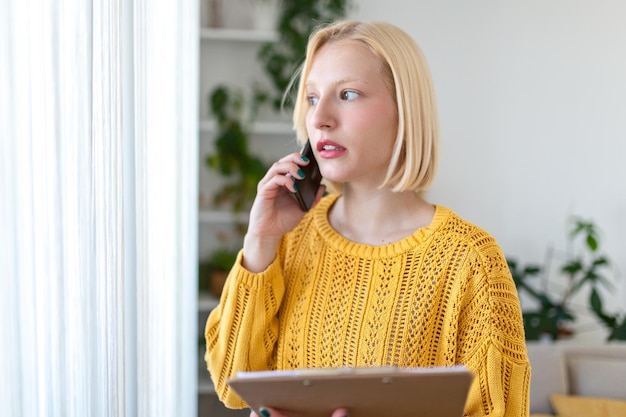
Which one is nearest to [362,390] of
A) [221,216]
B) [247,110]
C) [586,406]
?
[586,406]

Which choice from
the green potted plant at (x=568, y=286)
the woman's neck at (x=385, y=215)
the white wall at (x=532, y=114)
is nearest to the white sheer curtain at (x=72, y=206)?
the woman's neck at (x=385, y=215)

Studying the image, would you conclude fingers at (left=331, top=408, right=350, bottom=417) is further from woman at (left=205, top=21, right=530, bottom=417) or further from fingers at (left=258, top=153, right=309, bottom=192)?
fingers at (left=258, top=153, right=309, bottom=192)

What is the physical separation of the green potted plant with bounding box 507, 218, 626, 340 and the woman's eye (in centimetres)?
220

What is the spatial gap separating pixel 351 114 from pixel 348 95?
0.11 feet

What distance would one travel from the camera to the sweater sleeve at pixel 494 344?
1205mm

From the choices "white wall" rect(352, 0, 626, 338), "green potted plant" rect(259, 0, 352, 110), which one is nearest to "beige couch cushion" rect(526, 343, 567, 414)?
"white wall" rect(352, 0, 626, 338)

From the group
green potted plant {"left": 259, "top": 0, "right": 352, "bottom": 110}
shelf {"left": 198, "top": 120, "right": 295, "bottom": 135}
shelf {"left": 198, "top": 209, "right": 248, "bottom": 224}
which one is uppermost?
green potted plant {"left": 259, "top": 0, "right": 352, "bottom": 110}

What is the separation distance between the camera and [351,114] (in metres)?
1.25

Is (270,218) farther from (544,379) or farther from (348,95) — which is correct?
(544,379)

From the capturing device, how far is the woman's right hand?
1.35 metres

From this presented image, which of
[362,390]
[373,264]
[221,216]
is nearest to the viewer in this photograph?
[362,390]

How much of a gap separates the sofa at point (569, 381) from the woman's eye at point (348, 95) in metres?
1.79

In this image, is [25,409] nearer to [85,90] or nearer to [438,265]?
[85,90]

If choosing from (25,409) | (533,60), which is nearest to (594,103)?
(533,60)
